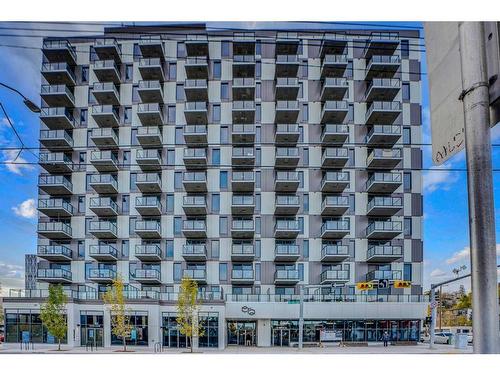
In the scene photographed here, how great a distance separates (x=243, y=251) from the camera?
81.7 ft

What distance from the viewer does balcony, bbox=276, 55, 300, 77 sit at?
82.6 ft

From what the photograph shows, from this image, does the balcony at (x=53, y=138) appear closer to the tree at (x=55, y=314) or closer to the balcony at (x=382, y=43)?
the tree at (x=55, y=314)

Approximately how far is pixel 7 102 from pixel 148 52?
8412 mm

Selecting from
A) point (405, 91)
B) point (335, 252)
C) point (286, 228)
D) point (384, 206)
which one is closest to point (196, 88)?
point (286, 228)

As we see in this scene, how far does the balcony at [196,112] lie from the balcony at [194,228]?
618 centimetres

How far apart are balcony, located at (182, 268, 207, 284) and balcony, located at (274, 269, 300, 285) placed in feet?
13.8

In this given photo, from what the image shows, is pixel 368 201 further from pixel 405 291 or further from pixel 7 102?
pixel 7 102

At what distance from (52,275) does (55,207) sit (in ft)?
13.1

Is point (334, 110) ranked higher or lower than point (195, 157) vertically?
higher

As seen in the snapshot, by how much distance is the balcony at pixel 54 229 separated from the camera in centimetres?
2553

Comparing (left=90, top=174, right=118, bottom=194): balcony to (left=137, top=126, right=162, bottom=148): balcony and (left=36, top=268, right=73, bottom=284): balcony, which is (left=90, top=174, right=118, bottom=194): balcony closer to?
(left=137, top=126, right=162, bottom=148): balcony

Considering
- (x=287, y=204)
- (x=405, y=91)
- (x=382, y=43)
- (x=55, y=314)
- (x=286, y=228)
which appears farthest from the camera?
(x=405, y=91)

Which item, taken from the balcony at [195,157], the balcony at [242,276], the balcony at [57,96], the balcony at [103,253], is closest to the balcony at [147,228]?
the balcony at [103,253]

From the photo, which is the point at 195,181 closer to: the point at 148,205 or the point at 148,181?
the point at 148,181
